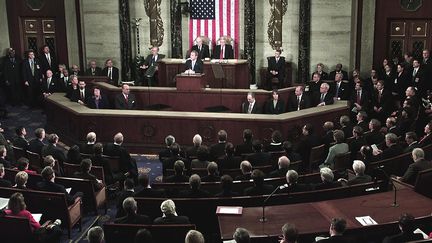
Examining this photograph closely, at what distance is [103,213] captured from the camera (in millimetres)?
9469

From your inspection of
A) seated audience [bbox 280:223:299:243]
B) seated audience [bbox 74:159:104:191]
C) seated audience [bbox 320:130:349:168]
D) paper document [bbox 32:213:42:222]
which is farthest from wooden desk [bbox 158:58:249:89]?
seated audience [bbox 280:223:299:243]

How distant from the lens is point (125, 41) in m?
17.7

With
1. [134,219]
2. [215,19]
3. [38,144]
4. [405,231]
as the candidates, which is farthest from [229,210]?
[215,19]

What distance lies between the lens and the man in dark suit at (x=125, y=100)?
1373 cm

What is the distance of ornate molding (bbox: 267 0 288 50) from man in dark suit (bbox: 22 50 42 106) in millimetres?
6657

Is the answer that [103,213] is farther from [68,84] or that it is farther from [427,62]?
[427,62]

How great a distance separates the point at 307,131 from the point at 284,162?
2081 millimetres

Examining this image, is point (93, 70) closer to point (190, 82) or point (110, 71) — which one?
point (110, 71)

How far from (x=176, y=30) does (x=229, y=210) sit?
11.0 meters

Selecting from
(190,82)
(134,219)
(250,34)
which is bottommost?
(134,219)

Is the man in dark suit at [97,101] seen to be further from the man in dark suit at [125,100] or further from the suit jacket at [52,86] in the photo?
the suit jacket at [52,86]

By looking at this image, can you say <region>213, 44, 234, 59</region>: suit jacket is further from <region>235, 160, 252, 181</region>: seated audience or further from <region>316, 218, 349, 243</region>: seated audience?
<region>316, 218, 349, 243</region>: seated audience

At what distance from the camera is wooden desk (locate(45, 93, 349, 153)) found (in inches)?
481

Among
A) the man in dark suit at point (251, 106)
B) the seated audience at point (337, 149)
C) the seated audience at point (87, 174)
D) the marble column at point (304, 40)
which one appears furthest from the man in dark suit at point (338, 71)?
the seated audience at point (87, 174)
